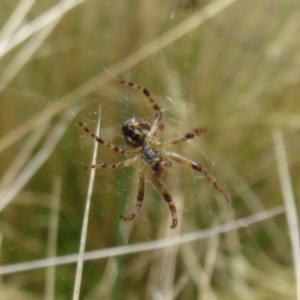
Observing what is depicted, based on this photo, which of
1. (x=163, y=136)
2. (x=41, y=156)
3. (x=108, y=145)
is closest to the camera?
(x=108, y=145)

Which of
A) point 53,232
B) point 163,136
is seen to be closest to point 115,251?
point 53,232

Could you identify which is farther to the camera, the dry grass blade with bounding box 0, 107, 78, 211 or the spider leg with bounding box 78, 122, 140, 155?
the dry grass blade with bounding box 0, 107, 78, 211

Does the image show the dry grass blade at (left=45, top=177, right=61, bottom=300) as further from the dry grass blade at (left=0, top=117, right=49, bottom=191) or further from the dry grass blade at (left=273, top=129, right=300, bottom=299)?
the dry grass blade at (left=273, top=129, right=300, bottom=299)

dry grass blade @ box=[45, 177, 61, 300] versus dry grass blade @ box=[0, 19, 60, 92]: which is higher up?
dry grass blade @ box=[0, 19, 60, 92]

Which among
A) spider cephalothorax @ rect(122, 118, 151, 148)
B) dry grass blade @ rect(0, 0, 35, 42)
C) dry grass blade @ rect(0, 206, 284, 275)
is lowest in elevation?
dry grass blade @ rect(0, 206, 284, 275)

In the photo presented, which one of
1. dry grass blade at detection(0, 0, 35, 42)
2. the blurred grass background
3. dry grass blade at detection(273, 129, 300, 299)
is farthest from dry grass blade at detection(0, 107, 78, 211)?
dry grass blade at detection(273, 129, 300, 299)

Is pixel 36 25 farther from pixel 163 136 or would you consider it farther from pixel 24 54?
pixel 163 136

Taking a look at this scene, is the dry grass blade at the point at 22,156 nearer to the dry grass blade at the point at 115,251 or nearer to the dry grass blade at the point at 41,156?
the dry grass blade at the point at 41,156

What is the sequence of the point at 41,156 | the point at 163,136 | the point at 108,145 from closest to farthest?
1. the point at 108,145
2. the point at 41,156
3. the point at 163,136

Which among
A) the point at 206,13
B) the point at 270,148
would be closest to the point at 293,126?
the point at 270,148
